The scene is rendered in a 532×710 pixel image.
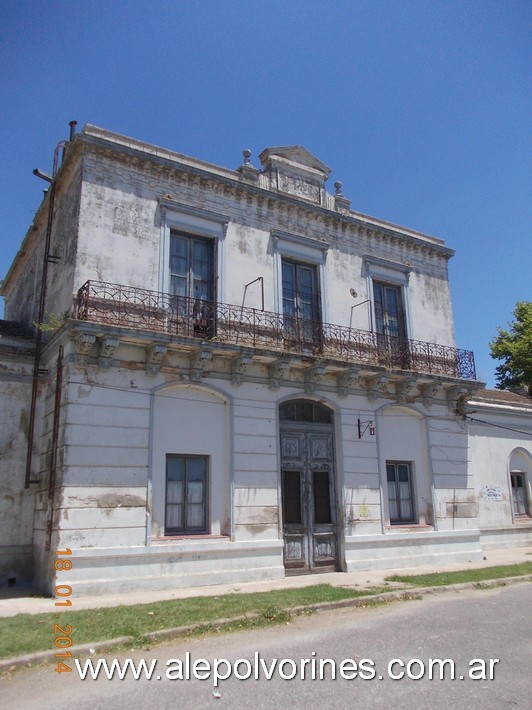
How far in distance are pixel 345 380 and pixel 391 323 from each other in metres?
3.15

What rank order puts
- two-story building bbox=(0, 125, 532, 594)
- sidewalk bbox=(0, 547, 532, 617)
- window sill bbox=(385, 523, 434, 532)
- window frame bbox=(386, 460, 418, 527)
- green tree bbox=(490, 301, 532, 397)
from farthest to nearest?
green tree bbox=(490, 301, 532, 397)
window frame bbox=(386, 460, 418, 527)
window sill bbox=(385, 523, 434, 532)
two-story building bbox=(0, 125, 532, 594)
sidewalk bbox=(0, 547, 532, 617)

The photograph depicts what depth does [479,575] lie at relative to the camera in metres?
12.4

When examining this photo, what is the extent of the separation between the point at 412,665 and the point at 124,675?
3024mm

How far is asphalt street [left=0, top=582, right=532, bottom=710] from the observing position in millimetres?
5305

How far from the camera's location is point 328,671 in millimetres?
6133

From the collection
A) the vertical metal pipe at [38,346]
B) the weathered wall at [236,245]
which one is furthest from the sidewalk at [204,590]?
the weathered wall at [236,245]

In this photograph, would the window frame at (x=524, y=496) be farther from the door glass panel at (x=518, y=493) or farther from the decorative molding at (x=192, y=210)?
the decorative molding at (x=192, y=210)

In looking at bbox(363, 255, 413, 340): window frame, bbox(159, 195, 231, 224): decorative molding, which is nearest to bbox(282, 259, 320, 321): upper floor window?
bbox(363, 255, 413, 340): window frame

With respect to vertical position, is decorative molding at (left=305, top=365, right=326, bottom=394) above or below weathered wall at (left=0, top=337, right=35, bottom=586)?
above

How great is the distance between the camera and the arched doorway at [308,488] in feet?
43.3

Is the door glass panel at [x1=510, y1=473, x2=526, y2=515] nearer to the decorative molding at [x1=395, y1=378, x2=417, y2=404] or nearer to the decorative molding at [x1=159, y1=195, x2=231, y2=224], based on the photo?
the decorative molding at [x1=395, y1=378, x2=417, y2=404]

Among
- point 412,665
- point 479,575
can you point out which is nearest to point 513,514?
point 479,575

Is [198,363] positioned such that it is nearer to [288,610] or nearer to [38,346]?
[38,346]
